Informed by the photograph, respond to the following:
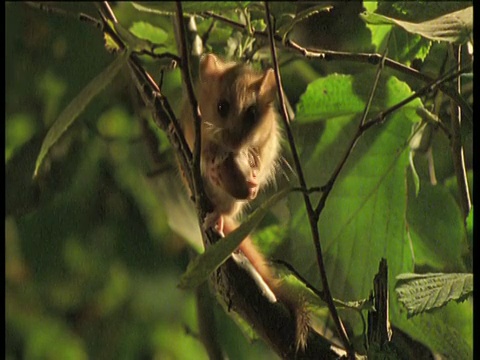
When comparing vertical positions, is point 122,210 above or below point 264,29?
below

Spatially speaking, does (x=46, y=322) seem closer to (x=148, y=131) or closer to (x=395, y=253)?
(x=148, y=131)

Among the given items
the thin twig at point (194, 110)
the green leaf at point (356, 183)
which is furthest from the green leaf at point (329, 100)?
the thin twig at point (194, 110)

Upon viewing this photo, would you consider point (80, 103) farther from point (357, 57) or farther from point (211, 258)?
point (357, 57)

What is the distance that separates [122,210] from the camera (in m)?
0.58

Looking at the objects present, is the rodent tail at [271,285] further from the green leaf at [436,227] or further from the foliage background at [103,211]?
the green leaf at [436,227]

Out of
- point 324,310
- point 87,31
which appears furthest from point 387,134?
point 87,31

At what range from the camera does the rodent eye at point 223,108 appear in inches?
22.5

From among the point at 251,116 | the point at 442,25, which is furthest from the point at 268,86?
the point at 442,25

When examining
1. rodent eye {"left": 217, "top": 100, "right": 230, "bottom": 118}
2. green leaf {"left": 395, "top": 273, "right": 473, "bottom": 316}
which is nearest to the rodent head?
rodent eye {"left": 217, "top": 100, "right": 230, "bottom": 118}

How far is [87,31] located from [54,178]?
11cm

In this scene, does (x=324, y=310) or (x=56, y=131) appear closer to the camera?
(x=56, y=131)

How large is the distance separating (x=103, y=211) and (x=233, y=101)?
124 millimetres

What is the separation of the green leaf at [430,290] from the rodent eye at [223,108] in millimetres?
188

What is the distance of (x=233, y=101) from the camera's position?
0.58 m
